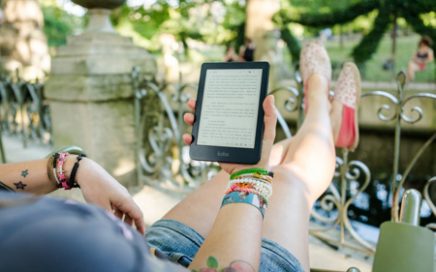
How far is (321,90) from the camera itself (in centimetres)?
233

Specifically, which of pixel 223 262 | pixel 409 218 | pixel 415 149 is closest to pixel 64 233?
pixel 223 262

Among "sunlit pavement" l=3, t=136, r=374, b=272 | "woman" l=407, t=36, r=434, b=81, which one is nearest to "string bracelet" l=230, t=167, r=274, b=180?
"sunlit pavement" l=3, t=136, r=374, b=272

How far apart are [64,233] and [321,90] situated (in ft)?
6.56

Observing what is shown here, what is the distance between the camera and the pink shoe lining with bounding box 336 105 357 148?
7.61ft

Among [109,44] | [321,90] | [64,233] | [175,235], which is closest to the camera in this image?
[64,233]

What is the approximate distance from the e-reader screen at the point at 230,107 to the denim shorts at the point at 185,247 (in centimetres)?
30

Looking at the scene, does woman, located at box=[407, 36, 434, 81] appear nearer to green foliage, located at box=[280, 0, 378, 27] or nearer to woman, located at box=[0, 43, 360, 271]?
green foliage, located at box=[280, 0, 378, 27]

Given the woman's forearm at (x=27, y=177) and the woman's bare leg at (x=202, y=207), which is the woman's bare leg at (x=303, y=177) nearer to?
the woman's bare leg at (x=202, y=207)

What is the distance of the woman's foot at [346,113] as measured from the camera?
232 centimetres

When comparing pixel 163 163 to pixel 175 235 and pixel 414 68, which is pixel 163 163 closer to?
pixel 175 235

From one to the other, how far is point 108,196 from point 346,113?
1.65 meters

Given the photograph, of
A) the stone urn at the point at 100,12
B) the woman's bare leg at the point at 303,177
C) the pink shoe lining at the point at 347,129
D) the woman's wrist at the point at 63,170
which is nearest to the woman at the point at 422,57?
the pink shoe lining at the point at 347,129

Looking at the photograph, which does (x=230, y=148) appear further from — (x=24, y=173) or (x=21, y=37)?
(x=21, y=37)

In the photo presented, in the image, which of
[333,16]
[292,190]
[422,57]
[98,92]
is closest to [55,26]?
[333,16]
